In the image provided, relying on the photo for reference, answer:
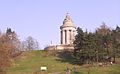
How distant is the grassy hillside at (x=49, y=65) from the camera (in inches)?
2770

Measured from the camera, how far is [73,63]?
86.2 m

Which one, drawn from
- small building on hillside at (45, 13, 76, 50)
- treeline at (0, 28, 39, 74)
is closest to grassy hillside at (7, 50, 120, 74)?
treeline at (0, 28, 39, 74)

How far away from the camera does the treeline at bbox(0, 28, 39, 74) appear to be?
6675 centimetres

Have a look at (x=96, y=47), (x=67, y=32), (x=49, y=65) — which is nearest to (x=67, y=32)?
(x=67, y=32)

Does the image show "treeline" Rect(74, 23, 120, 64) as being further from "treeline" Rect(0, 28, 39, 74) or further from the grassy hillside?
"treeline" Rect(0, 28, 39, 74)

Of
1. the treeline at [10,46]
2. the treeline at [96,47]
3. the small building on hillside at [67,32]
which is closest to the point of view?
the treeline at [10,46]

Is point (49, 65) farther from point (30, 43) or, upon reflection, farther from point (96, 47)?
point (30, 43)

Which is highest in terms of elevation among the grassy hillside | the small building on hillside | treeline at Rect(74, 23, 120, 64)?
the small building on hillside

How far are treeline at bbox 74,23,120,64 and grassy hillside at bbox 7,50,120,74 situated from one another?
2413 millimetres

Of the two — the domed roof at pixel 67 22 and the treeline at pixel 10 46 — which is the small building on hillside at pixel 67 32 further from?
the treeline at pixel 10 46

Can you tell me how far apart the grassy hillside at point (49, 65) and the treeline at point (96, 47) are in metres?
2.41

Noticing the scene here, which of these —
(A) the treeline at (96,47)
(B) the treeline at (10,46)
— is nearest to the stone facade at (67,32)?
(B) the treeline at (10,46)

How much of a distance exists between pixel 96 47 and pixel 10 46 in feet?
56.5

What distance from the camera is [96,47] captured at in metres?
84.8
